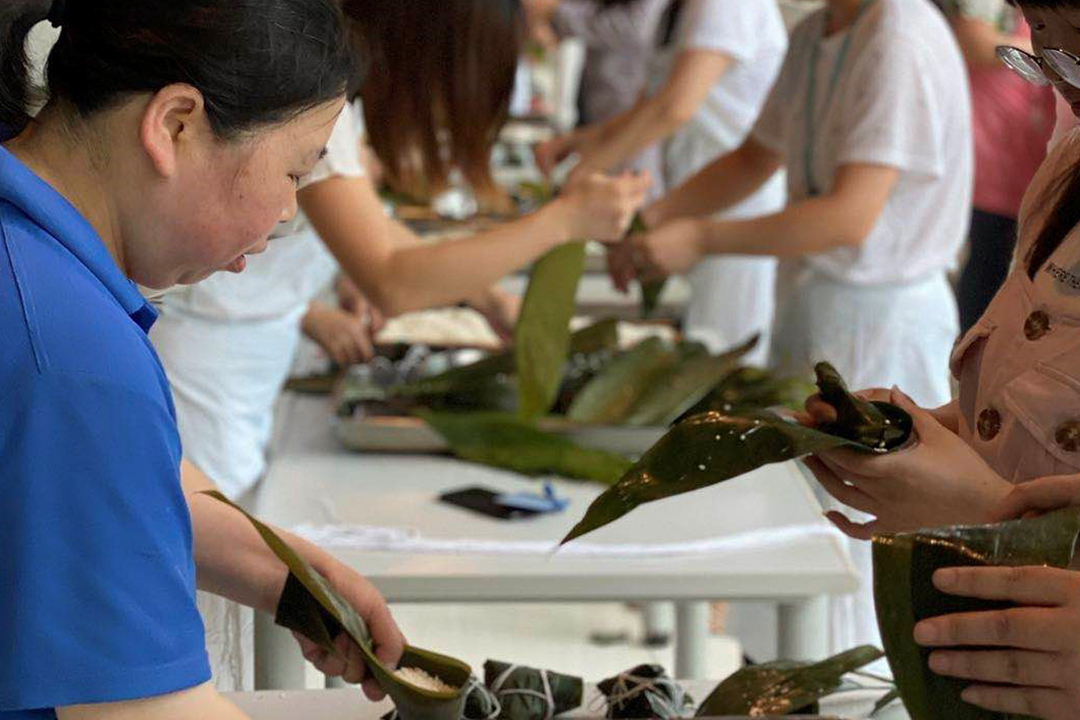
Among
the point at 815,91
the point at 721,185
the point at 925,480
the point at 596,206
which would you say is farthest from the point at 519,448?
the point at 925,480

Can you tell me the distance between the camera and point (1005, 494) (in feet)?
3.85

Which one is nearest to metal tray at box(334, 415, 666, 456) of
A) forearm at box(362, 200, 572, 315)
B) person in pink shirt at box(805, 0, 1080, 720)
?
forearm at box(362, 200, 572, 315)

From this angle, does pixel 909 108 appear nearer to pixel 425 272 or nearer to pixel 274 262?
pixel 425 272

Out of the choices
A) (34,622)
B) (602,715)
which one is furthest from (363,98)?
(34,622)

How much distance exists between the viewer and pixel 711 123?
4.09 m

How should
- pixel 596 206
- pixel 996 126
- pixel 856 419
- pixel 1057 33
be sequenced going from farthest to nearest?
pixel 996 126 < pixel 596 206 < pixel 856 419 < pixel 1057 33

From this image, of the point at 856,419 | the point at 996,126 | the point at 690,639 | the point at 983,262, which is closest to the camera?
the point at 856,419

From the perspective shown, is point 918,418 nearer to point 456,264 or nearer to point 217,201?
point 217,201

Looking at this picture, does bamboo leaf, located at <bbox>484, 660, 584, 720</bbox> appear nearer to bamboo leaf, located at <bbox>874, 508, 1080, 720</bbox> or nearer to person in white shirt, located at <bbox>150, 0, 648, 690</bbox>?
bamboo leaf, located at <bbox>874, 508, 1080, 720</bbox>

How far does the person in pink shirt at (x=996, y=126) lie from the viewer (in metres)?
3.82

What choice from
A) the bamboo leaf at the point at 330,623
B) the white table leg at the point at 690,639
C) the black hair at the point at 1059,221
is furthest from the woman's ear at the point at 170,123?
the white table leg at the point at 690,639

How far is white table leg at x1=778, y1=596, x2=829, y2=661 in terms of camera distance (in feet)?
6.24

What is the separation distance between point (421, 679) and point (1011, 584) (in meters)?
0.49

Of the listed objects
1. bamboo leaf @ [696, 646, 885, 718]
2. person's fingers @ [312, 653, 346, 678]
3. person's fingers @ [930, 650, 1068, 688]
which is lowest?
bamboo leaf @ [696, 646, 885, 718]
